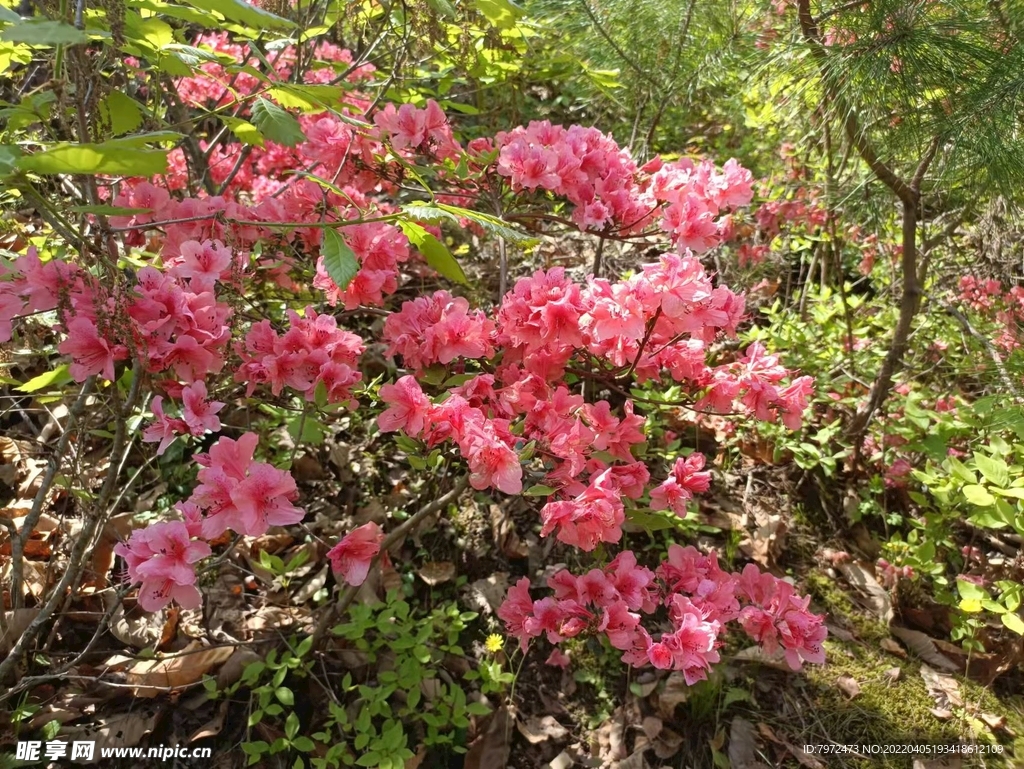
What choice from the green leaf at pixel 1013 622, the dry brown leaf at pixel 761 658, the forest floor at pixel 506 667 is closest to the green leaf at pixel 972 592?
the green leaf at pixel 1013 622

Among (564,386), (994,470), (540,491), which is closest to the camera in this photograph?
(540,491)

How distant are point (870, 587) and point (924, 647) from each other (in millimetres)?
251

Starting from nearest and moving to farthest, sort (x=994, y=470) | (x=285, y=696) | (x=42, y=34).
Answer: (x=42, y=34) → (x=285, y=696) → (x=994, y=470)

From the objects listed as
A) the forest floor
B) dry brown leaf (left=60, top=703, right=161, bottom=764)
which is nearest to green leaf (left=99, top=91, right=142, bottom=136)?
the forest floor

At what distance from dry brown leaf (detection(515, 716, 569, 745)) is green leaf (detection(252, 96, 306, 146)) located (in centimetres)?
169

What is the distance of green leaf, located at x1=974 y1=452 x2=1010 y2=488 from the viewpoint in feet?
5.83

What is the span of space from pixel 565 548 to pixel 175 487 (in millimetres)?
1440

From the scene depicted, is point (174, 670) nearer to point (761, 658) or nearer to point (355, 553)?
point (355, 553)

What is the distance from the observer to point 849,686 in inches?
81.5

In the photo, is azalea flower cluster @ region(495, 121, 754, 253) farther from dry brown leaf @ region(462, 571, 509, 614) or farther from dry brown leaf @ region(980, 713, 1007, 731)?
dry brown leaf @ region(980, 713, 1007, 731)

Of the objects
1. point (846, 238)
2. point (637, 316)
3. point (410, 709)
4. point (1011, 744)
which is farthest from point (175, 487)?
point (846, 238)

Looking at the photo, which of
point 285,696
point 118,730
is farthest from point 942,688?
point 118,730

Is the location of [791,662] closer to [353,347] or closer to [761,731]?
[761,731]

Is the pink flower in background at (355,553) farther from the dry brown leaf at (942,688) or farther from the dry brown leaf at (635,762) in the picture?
the dry brown leaf at (942,688)
